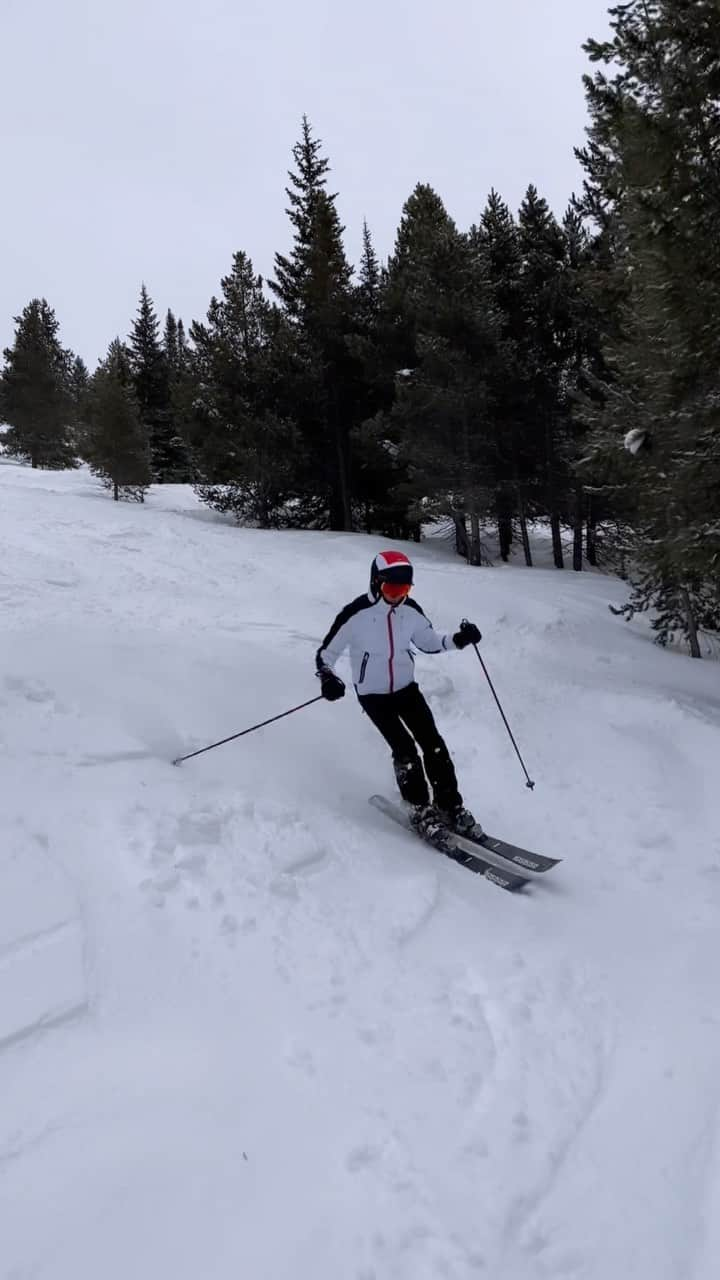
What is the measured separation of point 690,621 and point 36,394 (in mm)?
33708

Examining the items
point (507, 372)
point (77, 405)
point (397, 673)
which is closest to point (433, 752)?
point (397, 673)

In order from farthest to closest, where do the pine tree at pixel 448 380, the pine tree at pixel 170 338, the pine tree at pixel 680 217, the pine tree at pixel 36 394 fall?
the pine tree at pixel 170 338
the pine tree at pixel 36 394
the pine tree at pixel 448 380
the pine tree at pixel 680 217

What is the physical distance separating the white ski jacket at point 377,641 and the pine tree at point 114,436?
21437mm

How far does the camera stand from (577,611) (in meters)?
12.3

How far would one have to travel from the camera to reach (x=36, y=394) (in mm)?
34406

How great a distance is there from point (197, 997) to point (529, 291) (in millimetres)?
20300

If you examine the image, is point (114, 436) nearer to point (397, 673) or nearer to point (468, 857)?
point (397, 673)

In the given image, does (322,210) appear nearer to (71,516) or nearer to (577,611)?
(71,516)

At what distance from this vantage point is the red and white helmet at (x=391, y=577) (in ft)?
18.4

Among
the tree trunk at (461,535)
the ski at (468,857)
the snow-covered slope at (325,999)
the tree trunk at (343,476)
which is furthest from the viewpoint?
the tree trunk at (343,476)

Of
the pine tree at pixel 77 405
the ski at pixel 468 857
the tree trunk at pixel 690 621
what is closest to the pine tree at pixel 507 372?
the tree trunk at pixel 690 621

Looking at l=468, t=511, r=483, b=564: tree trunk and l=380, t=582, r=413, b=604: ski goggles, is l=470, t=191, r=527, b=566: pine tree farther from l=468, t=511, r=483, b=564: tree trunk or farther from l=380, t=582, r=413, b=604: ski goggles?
l=380, t=582, r=413, b=604: ski goggles

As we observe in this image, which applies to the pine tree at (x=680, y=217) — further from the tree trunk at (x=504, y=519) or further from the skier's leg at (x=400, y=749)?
the tree trunk at (x=504, y=519)

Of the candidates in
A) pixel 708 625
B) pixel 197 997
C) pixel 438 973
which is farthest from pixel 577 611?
pixel 197 997
